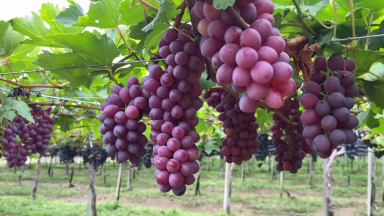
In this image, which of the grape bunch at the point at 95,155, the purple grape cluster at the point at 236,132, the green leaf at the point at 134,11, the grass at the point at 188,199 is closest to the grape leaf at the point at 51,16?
the green leaf at the point at 134,11

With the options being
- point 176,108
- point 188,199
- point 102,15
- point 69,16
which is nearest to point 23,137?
point 69,16

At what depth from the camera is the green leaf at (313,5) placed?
3.44 feet

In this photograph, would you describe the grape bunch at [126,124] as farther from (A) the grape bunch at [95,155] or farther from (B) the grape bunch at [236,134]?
(A) the grape bunch at [95,155]

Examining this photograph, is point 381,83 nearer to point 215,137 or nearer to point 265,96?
point 265,96

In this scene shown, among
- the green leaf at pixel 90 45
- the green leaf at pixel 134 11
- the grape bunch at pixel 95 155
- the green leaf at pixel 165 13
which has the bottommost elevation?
the grape bunch at pixel 95 155

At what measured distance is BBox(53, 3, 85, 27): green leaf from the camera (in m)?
1.31

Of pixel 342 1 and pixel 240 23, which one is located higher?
pixel 342 1

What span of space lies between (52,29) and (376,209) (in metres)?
10.8

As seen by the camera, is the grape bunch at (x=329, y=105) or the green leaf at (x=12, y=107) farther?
the green leaf at (x=12, y=107)

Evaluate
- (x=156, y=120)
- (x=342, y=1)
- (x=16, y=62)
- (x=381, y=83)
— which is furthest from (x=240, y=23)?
(x=16, y=62)

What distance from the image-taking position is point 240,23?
25.7 inches

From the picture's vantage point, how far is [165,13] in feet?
2.90

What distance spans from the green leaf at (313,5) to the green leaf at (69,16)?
3.26 feet

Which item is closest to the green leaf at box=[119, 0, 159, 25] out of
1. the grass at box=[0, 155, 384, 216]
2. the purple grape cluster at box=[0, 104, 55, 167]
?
the purple grape cluster at box=[0, 104, 55, 167]
